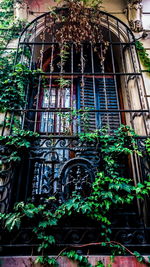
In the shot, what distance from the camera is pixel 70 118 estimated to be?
439 centimetres

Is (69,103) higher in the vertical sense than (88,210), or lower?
higher

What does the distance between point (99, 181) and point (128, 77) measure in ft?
10.1

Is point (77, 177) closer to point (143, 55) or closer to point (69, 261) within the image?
point (69, 261)

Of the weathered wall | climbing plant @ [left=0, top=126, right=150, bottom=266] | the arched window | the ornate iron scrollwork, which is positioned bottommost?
the weathered wall

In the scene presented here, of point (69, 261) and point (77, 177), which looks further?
point (77, 177)

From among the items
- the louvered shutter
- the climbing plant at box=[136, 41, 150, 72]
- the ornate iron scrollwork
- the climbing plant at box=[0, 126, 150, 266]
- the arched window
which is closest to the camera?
the climbing plant at box=[0, 126, 150, 266]

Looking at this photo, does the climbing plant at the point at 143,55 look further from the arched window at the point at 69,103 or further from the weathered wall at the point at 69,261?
the weathered wall at the point at 69,261

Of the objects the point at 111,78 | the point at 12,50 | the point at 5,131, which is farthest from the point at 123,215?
the point at 12,50

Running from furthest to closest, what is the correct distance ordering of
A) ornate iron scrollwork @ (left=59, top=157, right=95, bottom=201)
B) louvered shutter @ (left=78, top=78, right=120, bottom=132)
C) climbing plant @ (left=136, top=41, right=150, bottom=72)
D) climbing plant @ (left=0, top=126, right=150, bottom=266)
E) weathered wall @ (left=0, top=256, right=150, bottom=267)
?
climbing plant @ (left=136, top=41, right=150, bottom=72) < louvered shutter @ (left=78, top=78, right=120, bottom=132) < ornate iron scrollwork @ (left=59, top=157, right=95, bottom=201) < climbing plant @ (left=0, top=126, right=150, bottom=266) < weathered wall @ (left=0, top=256, right=150, bottom=267)

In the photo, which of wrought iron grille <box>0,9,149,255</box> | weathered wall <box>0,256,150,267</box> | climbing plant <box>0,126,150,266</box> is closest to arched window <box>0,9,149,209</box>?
wrought iron grille <box>0,9,149,255</box>

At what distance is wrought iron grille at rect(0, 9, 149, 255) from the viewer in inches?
141

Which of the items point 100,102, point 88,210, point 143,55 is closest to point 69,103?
point 100,102

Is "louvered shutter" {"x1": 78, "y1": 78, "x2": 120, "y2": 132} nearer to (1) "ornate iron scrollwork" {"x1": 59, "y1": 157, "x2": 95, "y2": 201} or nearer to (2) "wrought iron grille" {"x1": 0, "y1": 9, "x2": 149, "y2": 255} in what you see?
(2) "wrought iron grille" {"x1": 0, "y1": 9, "x2": 149, "y2": 255}

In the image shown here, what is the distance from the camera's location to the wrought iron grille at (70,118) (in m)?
3.59
